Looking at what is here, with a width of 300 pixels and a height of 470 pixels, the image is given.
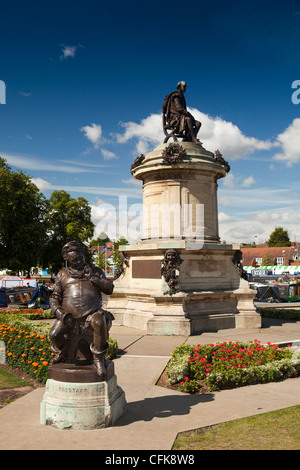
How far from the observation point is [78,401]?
524 cm

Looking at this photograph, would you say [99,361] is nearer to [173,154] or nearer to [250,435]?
[250,435]

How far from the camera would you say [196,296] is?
12945 millimetres

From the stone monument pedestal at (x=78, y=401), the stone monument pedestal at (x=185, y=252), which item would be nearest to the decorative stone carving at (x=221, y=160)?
the stone monument pedestal at (x=185, y=252)

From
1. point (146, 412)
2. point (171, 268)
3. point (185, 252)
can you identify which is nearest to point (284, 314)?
point (185, 252)

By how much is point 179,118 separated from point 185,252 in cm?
552

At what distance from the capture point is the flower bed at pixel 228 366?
7.25m

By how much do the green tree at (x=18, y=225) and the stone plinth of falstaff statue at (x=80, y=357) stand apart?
2897 cm

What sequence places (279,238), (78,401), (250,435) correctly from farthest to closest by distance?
(279,238) → (78,401) → (250,435)

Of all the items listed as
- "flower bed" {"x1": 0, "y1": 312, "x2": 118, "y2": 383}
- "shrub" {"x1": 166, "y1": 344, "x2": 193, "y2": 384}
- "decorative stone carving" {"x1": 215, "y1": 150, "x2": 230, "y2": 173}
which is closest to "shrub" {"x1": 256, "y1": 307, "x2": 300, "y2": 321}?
"decorative stone carving" {"x1": 215, "y1": 150, "x2": 230, "y2": 173}

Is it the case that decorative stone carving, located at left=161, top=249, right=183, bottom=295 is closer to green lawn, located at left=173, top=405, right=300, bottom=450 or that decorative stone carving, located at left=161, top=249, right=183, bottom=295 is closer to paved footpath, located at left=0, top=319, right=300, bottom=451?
paved footpath, located at left=0, top=319, right=300, bottom=451

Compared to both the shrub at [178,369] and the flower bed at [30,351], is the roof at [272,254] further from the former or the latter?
the shrub at [178,369]

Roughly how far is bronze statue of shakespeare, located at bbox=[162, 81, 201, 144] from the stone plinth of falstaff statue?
1062cm

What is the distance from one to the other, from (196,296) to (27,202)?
26.0 m
